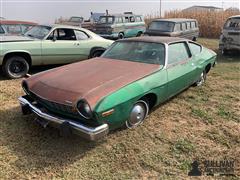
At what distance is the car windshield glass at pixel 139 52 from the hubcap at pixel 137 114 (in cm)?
92

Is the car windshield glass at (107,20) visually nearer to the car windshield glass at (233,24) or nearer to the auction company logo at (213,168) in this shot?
the car windshield glass at (233,24)

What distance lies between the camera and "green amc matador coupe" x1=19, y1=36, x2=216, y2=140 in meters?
3.56

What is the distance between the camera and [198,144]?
4.04 m

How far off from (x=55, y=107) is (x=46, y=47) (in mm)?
4001

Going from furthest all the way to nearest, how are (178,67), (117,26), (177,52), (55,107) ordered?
(117,26) < (177,52) < (178,67) < (55,107)

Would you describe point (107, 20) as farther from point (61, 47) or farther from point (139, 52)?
point (139, 52)

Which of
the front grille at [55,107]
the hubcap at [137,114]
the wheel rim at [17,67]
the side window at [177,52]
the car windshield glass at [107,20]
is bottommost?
the hubcap at [137,114]

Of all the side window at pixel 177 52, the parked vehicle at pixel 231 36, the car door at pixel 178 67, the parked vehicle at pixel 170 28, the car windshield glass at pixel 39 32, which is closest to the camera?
the car door at pixel 178 67

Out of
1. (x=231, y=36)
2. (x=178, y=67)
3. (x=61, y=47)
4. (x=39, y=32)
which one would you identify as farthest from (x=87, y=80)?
(x=231, y=36)

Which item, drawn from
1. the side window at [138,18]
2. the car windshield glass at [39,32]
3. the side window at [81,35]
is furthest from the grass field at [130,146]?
the side window at [138,18]

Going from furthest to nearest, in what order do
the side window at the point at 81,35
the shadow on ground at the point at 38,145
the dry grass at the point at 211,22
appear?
the dry grass at the point at 211,22, the side window at the point at 81,35, the shadow on ground at the point at 38,145

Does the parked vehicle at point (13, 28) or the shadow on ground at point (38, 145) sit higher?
the parked vehicle at point (13, 28)

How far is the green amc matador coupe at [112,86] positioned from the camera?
3.56 metres

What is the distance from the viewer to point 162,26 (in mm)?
13742
